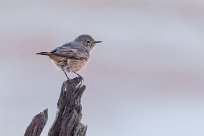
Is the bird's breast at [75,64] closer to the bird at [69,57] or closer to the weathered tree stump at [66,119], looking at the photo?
the bird at [69,57]

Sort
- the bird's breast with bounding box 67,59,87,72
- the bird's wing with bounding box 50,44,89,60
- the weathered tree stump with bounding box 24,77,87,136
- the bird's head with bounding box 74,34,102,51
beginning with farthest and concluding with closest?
the bird's head with bounding box 74,34,102,51 < the bird's breast with bounding box 67,59,87,72 < the bird's wing with bounding box 50,44,89,60 < the weathered tree stump with bounding box 24,77,87,136

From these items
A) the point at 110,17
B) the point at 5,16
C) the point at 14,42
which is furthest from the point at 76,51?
the point at 110,17

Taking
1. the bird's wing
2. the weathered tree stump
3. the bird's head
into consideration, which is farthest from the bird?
the weathered tree stump

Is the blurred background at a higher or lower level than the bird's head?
higher

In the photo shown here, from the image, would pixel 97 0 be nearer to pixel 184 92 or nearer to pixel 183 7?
pixel 183 7

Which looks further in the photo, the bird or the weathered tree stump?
the bird

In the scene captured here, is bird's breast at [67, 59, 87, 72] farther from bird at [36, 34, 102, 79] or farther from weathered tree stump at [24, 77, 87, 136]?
weathered tree stump at [24, 77, 87, 136]

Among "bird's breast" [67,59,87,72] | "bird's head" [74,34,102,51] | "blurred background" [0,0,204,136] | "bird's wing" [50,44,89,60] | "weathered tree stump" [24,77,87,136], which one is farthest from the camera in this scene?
"blurred background" [0,0,204,136]
